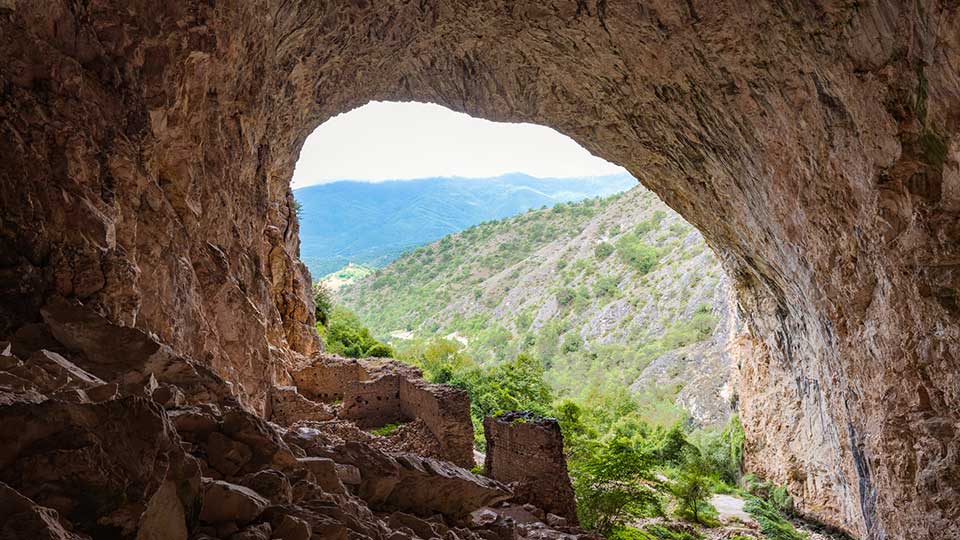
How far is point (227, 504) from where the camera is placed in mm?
3053

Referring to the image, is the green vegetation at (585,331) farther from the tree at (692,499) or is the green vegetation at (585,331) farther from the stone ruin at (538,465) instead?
the stone ruin at (538,465)

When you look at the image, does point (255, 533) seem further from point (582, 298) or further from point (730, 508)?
point (582, 298)

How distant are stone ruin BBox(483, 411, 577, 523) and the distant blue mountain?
8558cm

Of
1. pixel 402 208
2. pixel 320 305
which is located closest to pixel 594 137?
pixel 320 305

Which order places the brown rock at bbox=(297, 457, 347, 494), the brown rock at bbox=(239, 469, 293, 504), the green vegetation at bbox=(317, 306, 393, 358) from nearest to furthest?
the brown rock at bbox=(239, 469, 293, 504) < the brown rock at bbox=(297, 457, 347, 494) < the green vegetation at bbox=(317, 306, 393, 358)

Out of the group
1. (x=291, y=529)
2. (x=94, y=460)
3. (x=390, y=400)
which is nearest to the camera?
A: (x=94, y=460)

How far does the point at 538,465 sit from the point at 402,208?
125 meters

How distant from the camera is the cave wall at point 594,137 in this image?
4957mm

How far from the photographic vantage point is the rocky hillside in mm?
40344

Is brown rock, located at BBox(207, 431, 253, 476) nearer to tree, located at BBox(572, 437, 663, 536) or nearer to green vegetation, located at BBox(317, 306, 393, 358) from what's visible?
tree, located at BBox(572, 437, 663, 536)

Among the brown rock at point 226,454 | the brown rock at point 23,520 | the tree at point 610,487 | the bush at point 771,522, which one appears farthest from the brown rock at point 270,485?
the bush at point 771,522

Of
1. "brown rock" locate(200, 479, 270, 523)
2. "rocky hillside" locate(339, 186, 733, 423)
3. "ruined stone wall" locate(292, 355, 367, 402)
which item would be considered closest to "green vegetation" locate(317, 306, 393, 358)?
"ruined stone wall" locate(292, 355, 367, 402)

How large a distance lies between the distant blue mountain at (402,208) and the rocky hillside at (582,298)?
2588 cm

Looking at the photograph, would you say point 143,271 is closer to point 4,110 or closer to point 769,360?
point 4,110
